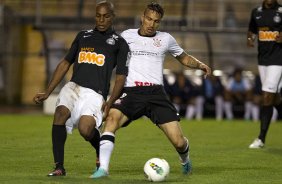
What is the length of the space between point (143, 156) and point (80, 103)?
353 centimetres

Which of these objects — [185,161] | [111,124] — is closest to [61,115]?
[111,124]

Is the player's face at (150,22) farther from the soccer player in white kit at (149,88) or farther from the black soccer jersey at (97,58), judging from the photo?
the black soccer jersey at (97,58)

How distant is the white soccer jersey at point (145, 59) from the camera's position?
11.6m

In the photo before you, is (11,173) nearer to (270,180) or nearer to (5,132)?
(270,180)

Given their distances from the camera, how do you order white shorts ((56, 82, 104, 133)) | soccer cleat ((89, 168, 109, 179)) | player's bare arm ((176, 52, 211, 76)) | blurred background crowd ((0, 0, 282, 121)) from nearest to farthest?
soccer cleat ((89, 168, 109, 179)) < white shorts ((56, 82, 104, 133)) < player's bare arm ((176, 52, 211, 76)) < blurred background crowd ((0, 0, 282, 121))

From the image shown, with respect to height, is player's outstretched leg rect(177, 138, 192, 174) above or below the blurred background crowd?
above

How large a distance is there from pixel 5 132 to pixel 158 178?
999 cm

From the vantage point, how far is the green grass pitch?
11203 mm

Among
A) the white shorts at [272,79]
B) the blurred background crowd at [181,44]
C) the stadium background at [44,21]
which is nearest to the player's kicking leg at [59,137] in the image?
the white shorts at [272,79]

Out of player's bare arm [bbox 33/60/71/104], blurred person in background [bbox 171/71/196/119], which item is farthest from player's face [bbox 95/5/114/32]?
blurred person in background [bbox 171/71/196/119]

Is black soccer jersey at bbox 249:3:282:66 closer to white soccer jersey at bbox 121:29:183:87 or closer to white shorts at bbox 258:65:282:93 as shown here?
white shorts at bbox 258:65:282:93

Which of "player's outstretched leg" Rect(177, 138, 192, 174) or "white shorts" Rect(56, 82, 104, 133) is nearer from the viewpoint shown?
"white shorts" Rect(56, 82, 104, 133)

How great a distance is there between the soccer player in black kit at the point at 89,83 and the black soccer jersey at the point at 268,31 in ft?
17.4

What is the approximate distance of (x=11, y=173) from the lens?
11.5 meters
